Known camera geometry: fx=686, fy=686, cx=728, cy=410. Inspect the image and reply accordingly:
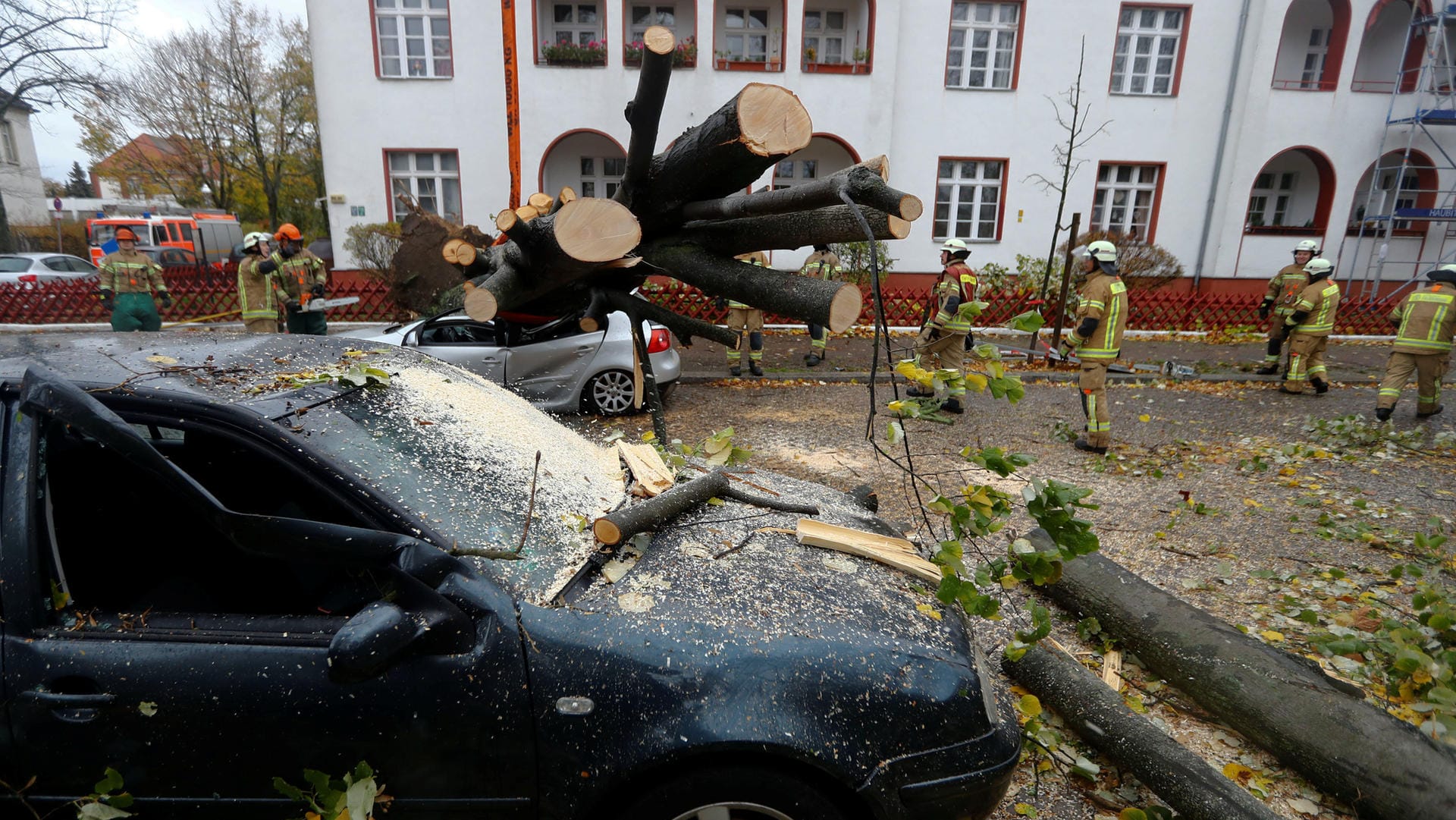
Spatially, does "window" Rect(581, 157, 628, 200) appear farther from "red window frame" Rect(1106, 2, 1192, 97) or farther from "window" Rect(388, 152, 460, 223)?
"red window frame" Rect(1106, 2, 1192, 97)

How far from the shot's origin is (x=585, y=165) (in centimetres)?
1728

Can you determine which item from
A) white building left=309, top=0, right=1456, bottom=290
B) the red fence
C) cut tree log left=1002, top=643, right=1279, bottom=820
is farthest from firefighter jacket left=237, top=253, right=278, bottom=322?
cut tree log left=1002, top=643, right=1279, bottom=820

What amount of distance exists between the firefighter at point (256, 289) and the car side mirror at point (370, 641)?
862 centimetres

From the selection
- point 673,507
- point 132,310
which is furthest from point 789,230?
point 132,310

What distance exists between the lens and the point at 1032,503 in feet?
8.39

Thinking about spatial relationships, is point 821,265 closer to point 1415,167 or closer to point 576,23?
point 576,23

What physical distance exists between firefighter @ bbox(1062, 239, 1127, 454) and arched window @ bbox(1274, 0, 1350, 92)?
48.0 ft

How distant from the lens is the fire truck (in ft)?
74.6

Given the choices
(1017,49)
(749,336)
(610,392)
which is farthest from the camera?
(1017,49)

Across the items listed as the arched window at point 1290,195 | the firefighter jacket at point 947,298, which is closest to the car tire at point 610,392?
the firefighter jacket at point 947,298

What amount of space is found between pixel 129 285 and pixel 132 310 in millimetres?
328

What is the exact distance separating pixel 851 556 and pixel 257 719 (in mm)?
1764

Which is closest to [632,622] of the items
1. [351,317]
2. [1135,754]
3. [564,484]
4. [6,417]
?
[564,484]

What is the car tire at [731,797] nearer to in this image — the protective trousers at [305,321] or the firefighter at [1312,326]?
the protective trousers at [305,321]
